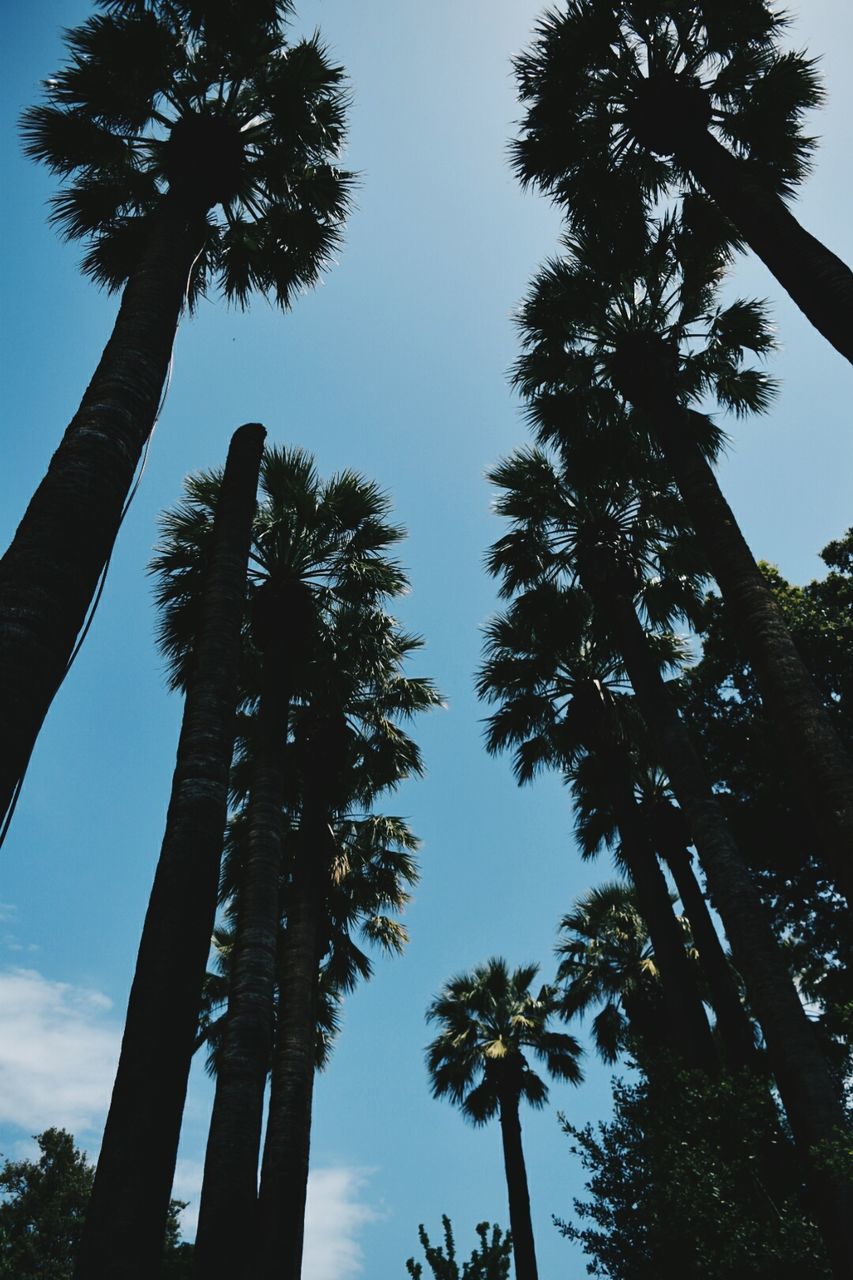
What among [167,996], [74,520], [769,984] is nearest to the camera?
[74,520]

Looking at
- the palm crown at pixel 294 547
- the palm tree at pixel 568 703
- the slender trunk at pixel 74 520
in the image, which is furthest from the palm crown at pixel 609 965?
the slender trunk at pixel 74 520

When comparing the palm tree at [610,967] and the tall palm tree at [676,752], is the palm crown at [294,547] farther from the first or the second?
the palm tree at [610,967]

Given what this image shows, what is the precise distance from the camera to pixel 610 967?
22484 millimetres

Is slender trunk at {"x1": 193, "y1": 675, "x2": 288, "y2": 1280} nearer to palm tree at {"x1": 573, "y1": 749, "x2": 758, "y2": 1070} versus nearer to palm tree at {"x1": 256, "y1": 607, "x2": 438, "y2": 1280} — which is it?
palm tree at {"x1": 256, "y1": 607, "x2": 438, "y2": 1280}

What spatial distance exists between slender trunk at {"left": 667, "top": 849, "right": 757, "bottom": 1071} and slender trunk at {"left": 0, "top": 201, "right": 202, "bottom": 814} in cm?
1150

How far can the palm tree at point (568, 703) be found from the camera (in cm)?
1416

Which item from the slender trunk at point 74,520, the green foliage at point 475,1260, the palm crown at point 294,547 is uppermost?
the palm crown at point 294,547

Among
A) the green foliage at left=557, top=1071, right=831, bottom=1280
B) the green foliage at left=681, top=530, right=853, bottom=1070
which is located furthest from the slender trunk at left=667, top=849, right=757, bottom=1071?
the green foliage at left=681, top=530, right=853, bottom=1070

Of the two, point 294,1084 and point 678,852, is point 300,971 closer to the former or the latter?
point 294,1084

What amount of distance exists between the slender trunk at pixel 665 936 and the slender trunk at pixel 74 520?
11.1 metres

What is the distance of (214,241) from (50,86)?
7.88 ft

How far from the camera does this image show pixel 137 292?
608 centimetres

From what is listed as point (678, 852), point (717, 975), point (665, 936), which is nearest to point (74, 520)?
point (665, 936)

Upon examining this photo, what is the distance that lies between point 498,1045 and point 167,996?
19822 mm
